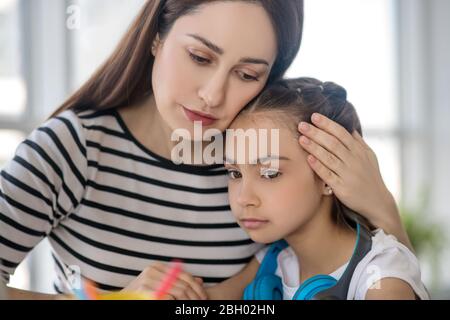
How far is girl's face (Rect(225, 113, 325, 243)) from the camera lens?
31.9 inches

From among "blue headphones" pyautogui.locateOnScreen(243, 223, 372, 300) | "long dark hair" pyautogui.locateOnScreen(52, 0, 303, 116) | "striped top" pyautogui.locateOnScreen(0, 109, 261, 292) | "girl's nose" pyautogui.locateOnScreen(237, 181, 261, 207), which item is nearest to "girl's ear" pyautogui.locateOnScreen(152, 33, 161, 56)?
"long dark hair" pyautogui.locateOnScreen(52, 0, 303, 116)

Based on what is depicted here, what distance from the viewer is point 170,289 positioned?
772mm

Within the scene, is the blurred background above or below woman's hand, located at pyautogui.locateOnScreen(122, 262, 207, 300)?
above

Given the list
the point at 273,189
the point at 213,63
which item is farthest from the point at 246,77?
the point at 273,189

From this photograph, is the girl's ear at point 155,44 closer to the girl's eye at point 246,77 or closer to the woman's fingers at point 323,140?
the girl's eye at point 246,77

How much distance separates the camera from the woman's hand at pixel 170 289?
2.49ft

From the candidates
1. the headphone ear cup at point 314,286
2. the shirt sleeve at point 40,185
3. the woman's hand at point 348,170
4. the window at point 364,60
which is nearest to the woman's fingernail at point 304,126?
the woman's hand at point 348,170

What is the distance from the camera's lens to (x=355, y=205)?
0.83 meters

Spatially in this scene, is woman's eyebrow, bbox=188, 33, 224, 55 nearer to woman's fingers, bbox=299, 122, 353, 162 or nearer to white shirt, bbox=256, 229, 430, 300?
woman's fingers, bbox=299, 122, 353, 162

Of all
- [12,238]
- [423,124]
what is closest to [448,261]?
[423,124]

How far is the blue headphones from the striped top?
6 centimetres

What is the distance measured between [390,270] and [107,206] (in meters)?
0.42
